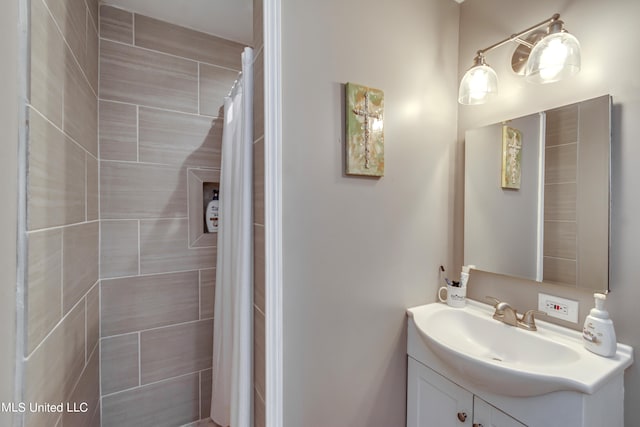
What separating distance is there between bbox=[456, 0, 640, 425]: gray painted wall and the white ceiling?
1.40 m

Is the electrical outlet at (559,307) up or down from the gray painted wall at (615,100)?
down

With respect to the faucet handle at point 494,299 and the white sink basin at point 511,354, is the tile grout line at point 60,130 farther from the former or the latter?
the faucet handle at point 494,299

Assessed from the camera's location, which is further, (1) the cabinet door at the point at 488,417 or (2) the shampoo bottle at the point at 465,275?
(2) the shampoo bottle at the point at 465,275

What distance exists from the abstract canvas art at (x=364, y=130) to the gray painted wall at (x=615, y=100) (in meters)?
0.69

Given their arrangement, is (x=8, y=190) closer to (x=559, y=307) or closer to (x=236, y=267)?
(x=236, y=267)

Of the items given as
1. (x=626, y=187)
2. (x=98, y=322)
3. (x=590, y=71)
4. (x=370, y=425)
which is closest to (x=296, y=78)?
(x=590, y=71)

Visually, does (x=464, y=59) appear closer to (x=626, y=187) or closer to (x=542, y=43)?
(x=542, y=43)

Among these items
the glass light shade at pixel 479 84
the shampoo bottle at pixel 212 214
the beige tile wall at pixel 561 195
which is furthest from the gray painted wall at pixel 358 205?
the shampoo bottle at pixel 212 214


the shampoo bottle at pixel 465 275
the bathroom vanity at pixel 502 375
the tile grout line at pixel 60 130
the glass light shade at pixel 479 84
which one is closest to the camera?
the tile grout line at pixel 60 130

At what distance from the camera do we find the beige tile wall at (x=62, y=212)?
674 millimetres

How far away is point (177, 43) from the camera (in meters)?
1.63

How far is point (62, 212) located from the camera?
2.93ft

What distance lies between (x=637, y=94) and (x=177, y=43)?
2193 mm

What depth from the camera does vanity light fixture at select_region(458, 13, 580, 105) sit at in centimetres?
97
